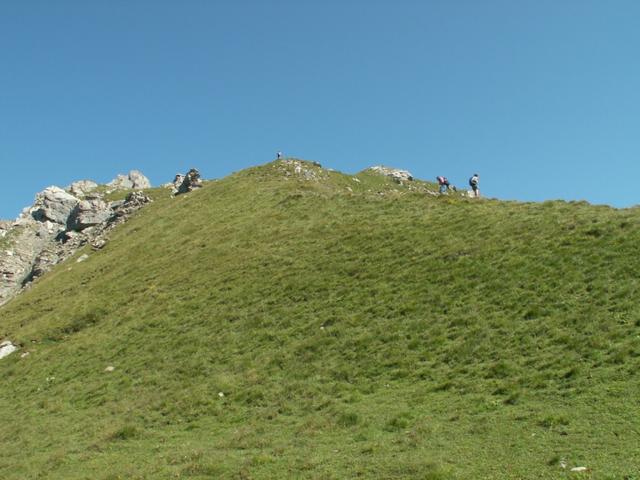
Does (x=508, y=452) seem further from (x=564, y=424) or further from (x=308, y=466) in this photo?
(x=308, y=466)

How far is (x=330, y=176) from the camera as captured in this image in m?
73.4

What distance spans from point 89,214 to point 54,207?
18985mm

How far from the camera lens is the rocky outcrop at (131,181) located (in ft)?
486

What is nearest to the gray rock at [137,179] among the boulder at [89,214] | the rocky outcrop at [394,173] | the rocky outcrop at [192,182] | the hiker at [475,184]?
the boulder at [89,214]

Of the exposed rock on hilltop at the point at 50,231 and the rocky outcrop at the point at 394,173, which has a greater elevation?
the rocky outcrop at the point at 394,173

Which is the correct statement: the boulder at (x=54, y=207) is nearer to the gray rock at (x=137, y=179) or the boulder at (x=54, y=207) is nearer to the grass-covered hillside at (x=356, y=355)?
the gray rock at (x=137, y=179)

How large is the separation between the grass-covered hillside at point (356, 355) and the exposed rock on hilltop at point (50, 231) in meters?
30.3

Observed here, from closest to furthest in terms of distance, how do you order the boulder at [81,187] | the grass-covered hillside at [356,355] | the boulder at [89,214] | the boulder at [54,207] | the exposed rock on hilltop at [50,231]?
1. the grass-covered hillside at [356,355]
2. the exposed rock on hilltop at [50,231]
3. the boulder at [89,214]
4. the boulder at [54,207]
5. the boulder at [81,187]

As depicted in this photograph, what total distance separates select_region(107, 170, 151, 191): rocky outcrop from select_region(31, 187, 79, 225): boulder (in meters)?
40.0

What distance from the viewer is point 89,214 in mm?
87500

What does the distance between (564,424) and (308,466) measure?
8.43m

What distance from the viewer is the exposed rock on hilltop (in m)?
77.1

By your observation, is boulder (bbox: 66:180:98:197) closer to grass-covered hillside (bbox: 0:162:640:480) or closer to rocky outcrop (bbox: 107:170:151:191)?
rocky outcrop (bbox: 107:170:151:191)

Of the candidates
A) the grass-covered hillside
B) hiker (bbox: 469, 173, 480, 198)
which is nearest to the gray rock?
the grass-covered hillside
